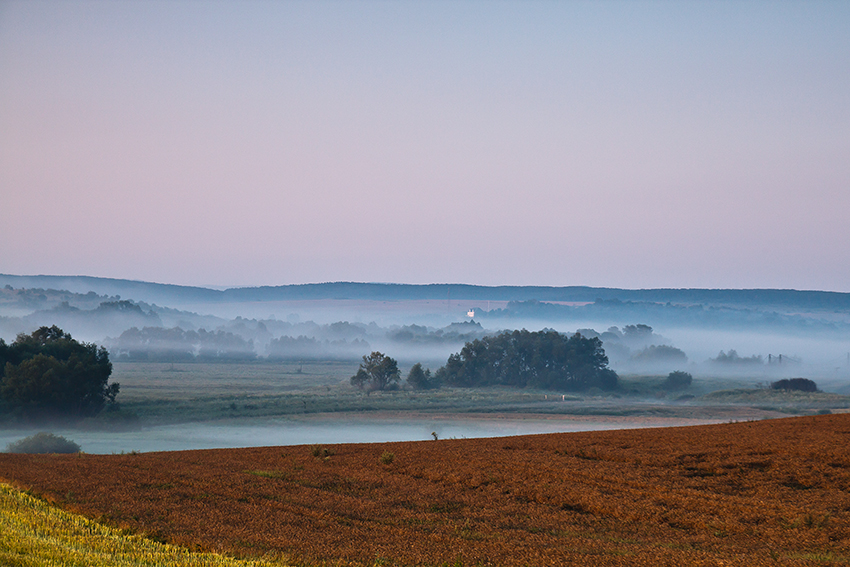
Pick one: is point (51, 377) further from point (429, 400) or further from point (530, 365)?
point (530, 365)

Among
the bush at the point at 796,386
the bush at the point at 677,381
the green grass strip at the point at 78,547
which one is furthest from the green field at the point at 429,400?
the green grass strip at the point at 78,547

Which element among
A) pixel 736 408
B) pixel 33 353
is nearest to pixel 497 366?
pixel 736 408

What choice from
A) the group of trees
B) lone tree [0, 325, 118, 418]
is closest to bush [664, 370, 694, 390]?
the group of trees

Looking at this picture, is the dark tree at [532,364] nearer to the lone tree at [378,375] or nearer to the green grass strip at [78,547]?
the lone tree at [378,375]

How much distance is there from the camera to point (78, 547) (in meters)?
8.96

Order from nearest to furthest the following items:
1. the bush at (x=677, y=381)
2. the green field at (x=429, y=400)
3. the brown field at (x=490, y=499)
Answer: the brown field at (x=490, y=499) < the green field at (x=429, y=400) < the bush at (x=677, y=381)

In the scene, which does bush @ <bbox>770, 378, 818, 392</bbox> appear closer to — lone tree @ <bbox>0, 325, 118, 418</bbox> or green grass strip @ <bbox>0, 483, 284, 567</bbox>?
lone tree @ <bbox>0, 325, 118, 418</bbox>

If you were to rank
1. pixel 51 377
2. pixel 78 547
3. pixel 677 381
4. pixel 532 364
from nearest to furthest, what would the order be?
pixel 78 547
pixel 51 377
pixel 677 381
pixel 532 364

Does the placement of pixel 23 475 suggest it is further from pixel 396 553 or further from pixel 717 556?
pixel 717 556

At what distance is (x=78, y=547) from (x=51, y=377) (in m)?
54.1

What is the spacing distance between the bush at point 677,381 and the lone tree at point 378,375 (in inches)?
1737

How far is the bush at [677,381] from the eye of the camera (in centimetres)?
11560

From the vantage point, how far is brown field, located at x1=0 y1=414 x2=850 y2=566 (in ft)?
31.9

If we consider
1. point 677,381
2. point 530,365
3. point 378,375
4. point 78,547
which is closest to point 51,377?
point 378,375
